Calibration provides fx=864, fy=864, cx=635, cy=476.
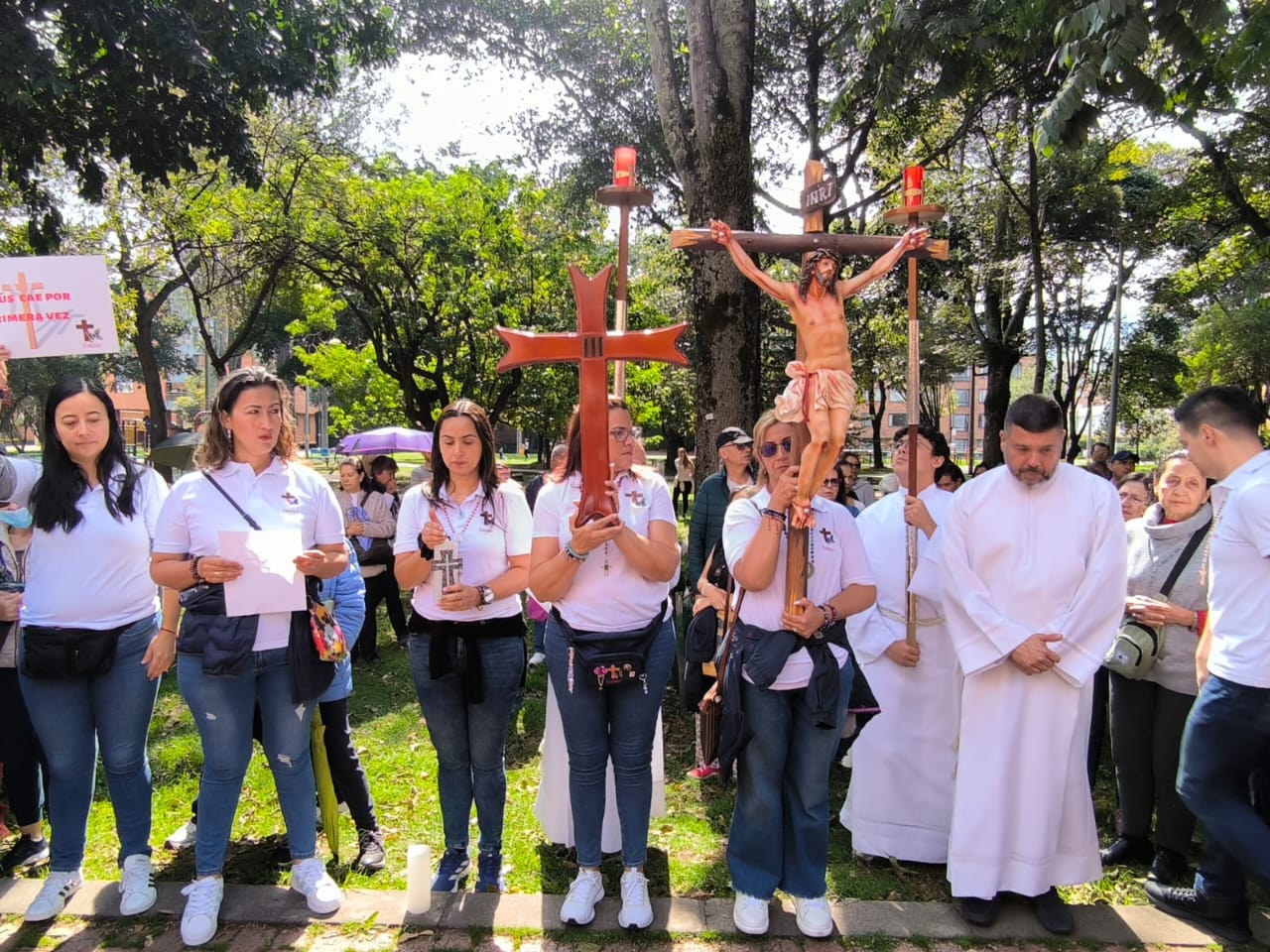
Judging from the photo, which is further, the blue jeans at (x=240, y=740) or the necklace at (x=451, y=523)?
the necklace at (x=451, y=523)

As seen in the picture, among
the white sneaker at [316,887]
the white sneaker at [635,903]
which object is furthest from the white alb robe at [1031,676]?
the white sneaker at [316,887]

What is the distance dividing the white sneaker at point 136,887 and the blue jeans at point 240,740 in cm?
29

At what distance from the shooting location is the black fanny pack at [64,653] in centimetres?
328

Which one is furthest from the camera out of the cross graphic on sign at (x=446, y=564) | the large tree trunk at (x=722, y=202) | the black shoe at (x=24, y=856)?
the large tree trunk at (x=722, y=202)

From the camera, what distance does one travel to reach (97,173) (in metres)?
8.33

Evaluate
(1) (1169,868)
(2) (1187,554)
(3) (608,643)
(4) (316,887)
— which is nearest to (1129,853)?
(1) (1169,868)

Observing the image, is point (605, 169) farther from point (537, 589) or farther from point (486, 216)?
point (537, 589)

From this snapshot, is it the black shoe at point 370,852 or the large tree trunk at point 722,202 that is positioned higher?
the large tree trunk at point 722,202

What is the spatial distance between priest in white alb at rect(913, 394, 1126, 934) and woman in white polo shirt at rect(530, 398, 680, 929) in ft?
4.03

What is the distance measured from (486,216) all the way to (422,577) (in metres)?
13.2

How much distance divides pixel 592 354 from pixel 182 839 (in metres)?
3.03

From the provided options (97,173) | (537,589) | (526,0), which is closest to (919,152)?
(526,0)

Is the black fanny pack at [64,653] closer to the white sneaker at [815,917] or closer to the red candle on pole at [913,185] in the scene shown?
the white sneaker at [815,917]

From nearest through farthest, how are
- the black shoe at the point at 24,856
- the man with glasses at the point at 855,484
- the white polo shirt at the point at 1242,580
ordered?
1. the white polo shirt at the point at 1242,580
2. the black shoe at the point at 24,856
3. the man with glasses at the point at 855,484
